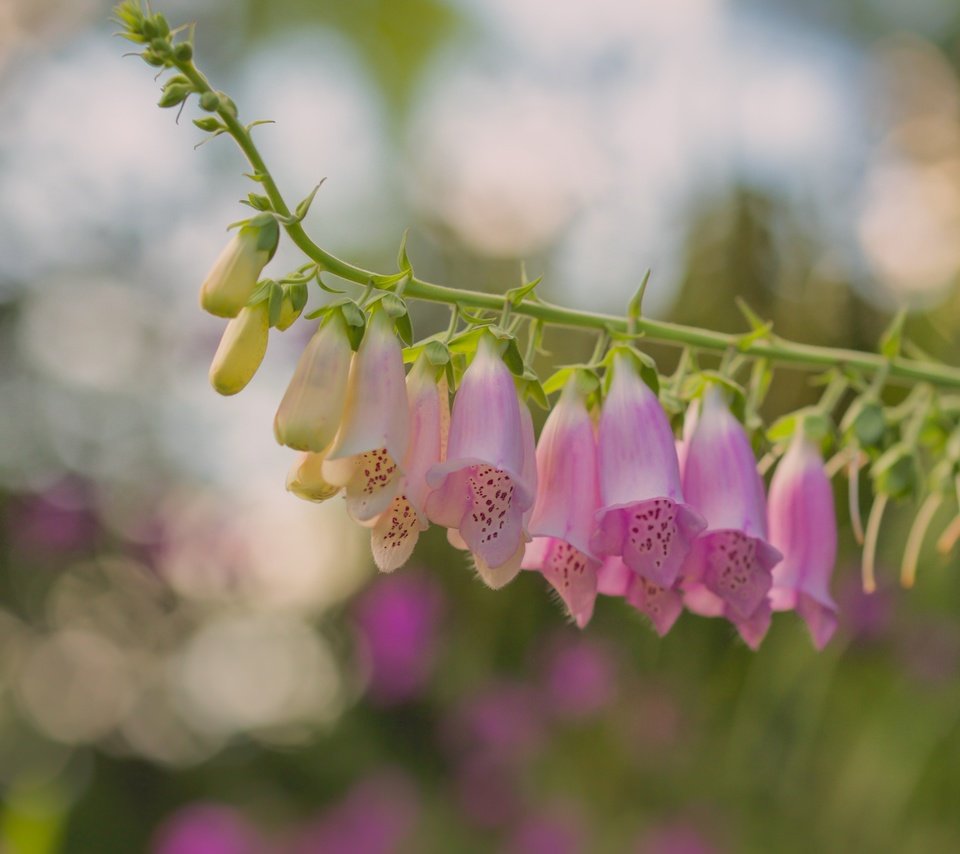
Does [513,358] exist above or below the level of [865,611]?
below

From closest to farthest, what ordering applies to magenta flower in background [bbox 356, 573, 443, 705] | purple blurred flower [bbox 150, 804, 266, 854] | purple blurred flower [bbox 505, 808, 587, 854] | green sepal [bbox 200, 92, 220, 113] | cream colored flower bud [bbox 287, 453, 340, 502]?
green sepal [bbox 200, 92, 220, 113], cream colored flower bud [bbox 287, 453, 340, 502], purple blurred flower [bbox 505, 808, 587, 854], purple blurred flower [bbox 150, 804, 266, 854], magenta flower in background [bbox 356, 573, 443, 705]

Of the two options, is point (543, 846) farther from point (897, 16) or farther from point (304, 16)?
point (304, 16)

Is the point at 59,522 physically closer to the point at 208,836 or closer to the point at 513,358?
the point at 208,836

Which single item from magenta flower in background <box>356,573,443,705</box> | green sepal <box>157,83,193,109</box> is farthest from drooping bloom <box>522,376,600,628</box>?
magenta flower in background <box>356,573,443,705</box>

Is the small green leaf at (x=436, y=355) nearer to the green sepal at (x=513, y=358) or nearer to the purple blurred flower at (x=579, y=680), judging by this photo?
the green sepal at (x=513, y=358)

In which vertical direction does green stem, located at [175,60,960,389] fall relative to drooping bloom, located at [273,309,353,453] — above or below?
above

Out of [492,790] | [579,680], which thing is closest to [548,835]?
[492,790]

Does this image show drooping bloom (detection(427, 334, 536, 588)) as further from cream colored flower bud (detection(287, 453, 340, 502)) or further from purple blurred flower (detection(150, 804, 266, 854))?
purple blurred flower (detection(150, 804, 266, 854))
